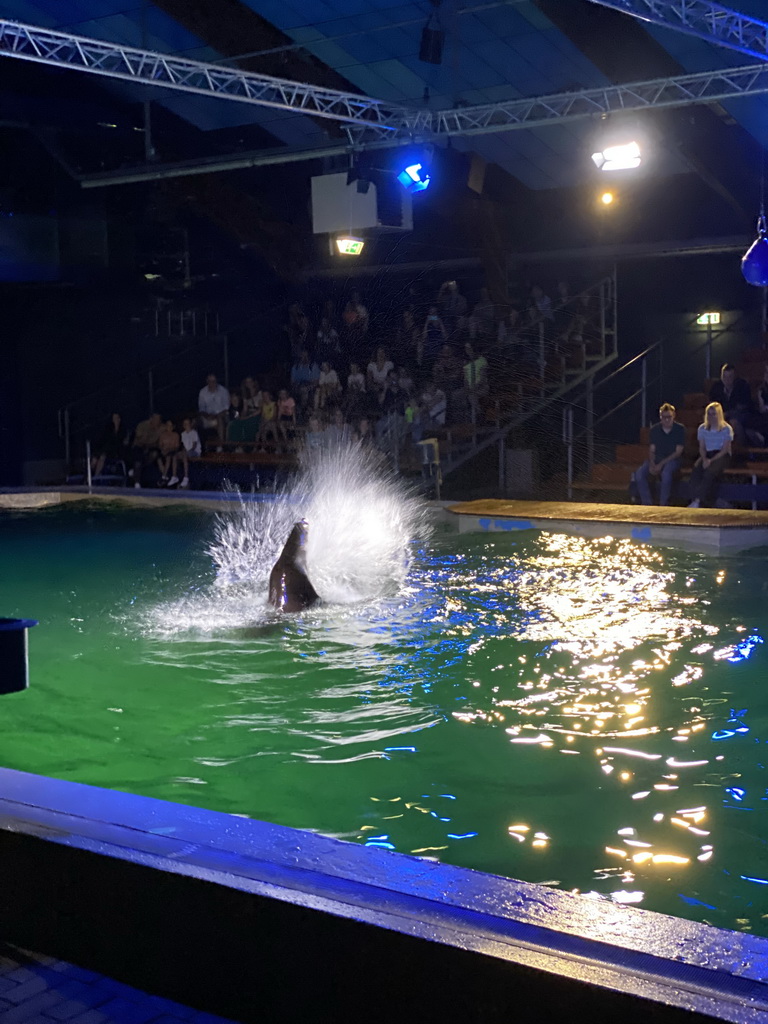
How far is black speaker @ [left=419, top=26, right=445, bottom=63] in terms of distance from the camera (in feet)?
37.1

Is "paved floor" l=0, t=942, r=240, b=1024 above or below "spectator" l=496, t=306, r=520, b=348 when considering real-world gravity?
below

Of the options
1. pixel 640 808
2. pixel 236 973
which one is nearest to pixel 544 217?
pixel 640 808

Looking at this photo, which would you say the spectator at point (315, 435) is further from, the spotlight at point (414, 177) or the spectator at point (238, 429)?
the spotlight at point (414, 177)

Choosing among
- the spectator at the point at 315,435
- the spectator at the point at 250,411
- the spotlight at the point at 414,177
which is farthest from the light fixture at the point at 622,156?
the spectator at the point at 250,411

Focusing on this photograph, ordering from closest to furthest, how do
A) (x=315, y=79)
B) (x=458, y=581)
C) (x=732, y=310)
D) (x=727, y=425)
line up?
(x=458, y=581) < (x=727, y=425) < (x=315, y=79) < (x=732, y=310)

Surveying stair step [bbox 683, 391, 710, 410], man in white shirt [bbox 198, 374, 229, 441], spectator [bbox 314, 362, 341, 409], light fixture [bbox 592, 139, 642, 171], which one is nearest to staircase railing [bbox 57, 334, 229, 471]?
man in white shirt [bbox 198, 374, 229, 441]

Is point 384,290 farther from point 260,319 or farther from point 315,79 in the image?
point 315,79

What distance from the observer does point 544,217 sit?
703 inches

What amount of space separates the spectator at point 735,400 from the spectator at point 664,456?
70 centimetres

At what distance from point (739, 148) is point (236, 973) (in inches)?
594

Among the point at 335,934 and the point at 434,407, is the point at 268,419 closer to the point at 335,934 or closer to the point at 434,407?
the point at 434,407

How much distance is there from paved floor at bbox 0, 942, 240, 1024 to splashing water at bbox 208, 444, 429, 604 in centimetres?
506

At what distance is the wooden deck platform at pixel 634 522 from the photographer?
384 inches

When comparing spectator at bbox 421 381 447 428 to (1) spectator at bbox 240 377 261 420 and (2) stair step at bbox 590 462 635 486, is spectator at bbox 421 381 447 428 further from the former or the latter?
(1) spectator at bbox 240 377 261 420
